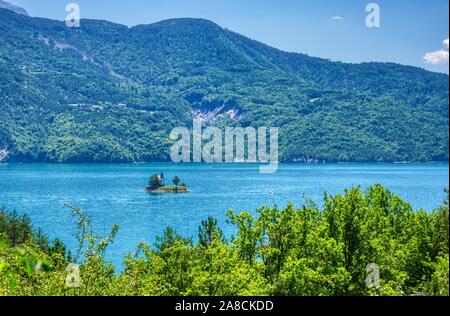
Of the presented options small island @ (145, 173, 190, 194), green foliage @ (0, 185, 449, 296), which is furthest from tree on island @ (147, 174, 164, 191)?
green foliage @ (0, 185, 449, 296)

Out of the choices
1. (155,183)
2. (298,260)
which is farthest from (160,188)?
(298,260)

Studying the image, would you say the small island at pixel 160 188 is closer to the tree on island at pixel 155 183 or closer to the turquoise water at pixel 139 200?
the tree on island at pixel 155 183

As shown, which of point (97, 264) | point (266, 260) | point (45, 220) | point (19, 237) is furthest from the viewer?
point (45, 220)

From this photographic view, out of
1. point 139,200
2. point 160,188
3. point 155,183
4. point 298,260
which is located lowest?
point 139,200

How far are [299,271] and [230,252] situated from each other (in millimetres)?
4862

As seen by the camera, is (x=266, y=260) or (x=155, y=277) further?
(x=266, y=260)

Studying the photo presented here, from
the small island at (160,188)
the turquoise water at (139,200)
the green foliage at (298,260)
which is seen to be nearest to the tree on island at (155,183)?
the small island at (160,188)

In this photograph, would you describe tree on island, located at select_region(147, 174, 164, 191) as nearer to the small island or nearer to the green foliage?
the small island

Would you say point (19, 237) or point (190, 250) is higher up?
point (190, 250)

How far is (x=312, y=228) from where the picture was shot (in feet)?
82.4

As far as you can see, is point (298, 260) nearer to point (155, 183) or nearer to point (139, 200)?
point (139, 200)
